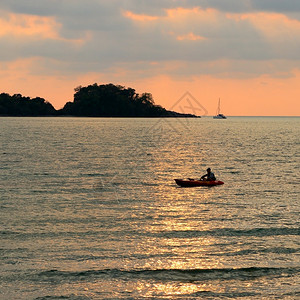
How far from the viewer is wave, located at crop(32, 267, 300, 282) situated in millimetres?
25859

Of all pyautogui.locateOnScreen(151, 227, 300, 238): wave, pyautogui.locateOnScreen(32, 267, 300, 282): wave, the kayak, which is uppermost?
the kayak

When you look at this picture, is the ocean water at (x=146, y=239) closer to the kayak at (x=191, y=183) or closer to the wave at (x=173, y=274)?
the wave at (x=173, y=274)

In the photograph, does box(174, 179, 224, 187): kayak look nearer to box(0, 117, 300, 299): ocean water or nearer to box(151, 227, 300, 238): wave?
box(0, 117, 300, 299): ocean water

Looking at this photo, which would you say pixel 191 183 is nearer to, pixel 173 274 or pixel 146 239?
pixel 146 239

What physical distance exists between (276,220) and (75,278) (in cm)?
1846

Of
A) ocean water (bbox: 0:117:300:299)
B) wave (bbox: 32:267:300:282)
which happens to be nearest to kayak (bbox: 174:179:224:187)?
ocean water (bbox: 0:117:300:299)

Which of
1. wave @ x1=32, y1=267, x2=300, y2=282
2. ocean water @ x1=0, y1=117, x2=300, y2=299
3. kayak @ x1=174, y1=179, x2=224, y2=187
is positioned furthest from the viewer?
kayak @ x1=174, y1=179, x2=224, y2=187

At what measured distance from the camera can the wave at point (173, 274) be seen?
84.8 ft

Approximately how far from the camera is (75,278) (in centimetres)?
2555

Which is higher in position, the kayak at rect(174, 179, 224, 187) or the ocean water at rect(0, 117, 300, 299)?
the kayak at rect(174, 179, 224, 187)

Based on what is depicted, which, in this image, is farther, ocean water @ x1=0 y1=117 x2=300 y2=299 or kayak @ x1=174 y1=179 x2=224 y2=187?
kayak @ x1=174 y1=179 x2=224 y2=187

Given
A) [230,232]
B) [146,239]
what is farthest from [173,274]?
[230,232]

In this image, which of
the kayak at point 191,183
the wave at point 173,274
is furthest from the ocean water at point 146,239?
the kayak at point 191,183

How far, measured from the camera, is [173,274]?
26484 millimetres
